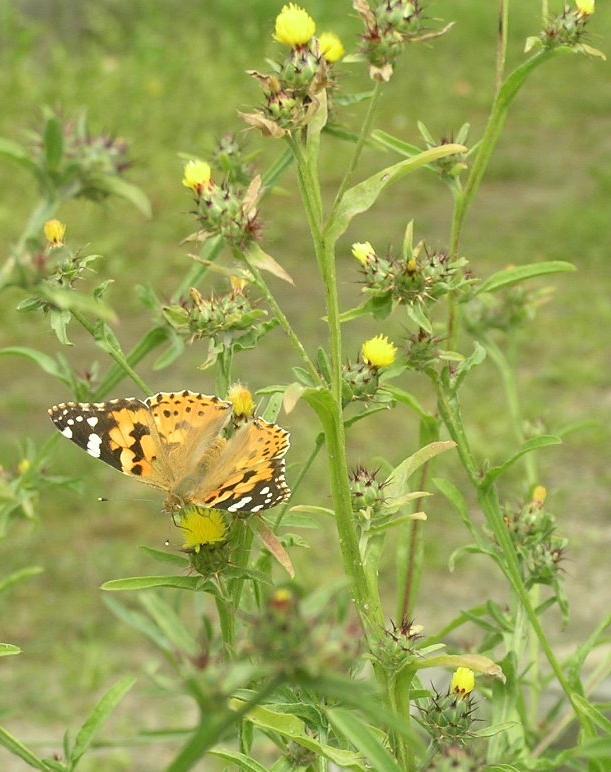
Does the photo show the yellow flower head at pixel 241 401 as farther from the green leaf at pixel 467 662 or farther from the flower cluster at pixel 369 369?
the green leaf at pixel 467 662

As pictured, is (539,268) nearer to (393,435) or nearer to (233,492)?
(233,492)

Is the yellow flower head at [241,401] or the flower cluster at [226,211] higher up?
the flower cluster at [226,211]

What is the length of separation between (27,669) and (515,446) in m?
1.60

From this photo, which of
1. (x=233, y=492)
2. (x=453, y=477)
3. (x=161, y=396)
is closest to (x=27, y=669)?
(x=453, y=477)

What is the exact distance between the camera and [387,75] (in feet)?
4.57

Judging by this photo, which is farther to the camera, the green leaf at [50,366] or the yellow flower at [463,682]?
the green leaf at [50,366]

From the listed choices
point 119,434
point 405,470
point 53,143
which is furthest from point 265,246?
point 53,143

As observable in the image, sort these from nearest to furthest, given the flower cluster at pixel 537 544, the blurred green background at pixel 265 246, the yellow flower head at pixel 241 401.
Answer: the yellow flower head at pixel 241 401, the flower cluster at pixel 537 544, the blurred green background at pixel 265 246

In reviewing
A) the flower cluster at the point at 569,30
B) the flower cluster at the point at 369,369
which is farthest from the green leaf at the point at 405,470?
the flower cluster at the point at 569,30

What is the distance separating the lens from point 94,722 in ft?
4.53

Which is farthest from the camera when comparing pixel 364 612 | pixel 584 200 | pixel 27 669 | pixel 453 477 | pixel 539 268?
pixel 584 200

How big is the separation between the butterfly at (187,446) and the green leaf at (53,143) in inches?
15.6

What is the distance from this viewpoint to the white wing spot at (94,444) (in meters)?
1.53

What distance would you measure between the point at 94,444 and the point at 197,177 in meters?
0.36
